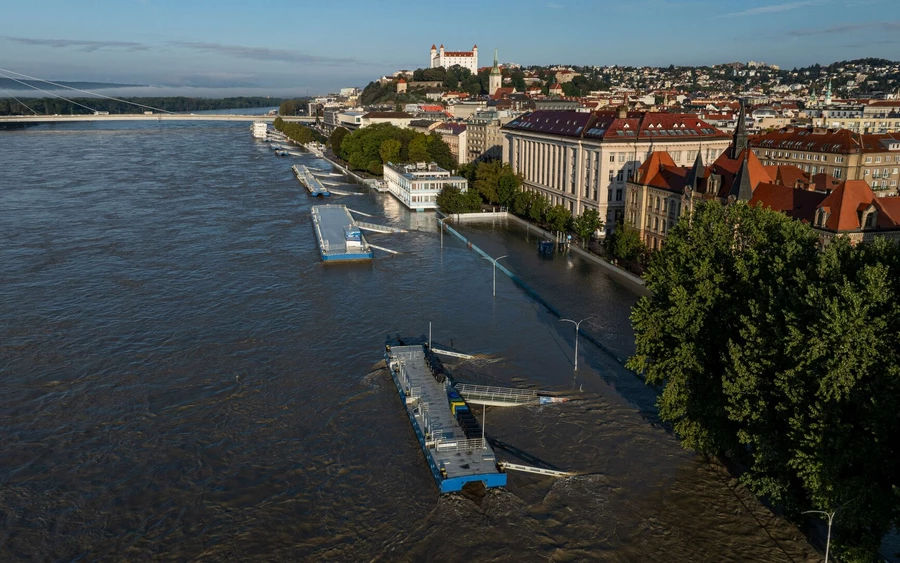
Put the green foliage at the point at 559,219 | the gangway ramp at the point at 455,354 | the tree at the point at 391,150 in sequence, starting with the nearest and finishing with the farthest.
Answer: the gangway ramp at the point at 455,354, the green foliage at the point at 559,219, the tree at the point at 391,150

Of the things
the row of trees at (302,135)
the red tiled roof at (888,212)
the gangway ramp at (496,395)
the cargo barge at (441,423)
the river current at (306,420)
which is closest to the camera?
the river current at (306,420)

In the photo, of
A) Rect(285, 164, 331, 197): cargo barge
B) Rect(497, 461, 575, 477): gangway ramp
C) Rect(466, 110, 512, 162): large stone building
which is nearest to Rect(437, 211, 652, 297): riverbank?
Rect(497, 461, 575, 477): gangway ramp

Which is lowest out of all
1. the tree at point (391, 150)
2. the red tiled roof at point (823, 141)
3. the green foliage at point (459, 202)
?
the green foliage at point (459, 202)

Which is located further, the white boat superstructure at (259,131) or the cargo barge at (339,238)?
the white boat superstructure at (259,131)

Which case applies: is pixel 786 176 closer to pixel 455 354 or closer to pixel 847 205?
pixel 847 205

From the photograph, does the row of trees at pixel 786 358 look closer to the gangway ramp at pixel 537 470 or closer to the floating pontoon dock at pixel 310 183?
the gangway ramp at pixel 537 470

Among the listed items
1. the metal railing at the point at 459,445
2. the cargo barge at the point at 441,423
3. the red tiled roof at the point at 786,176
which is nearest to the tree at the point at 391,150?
the red tiled roof at the point at 786,176
